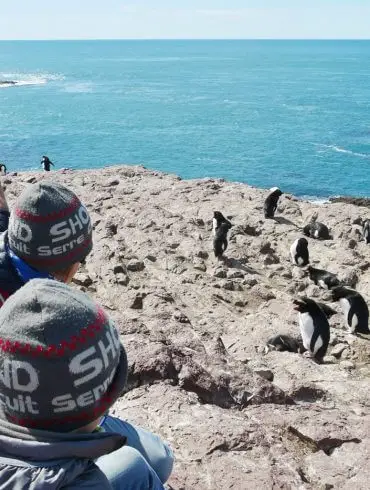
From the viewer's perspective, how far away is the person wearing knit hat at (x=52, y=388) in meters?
2.03

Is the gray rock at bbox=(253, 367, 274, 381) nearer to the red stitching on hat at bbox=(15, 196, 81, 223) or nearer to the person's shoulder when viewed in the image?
the red stitching on hat at bbox=(15, 196, 81, 223)

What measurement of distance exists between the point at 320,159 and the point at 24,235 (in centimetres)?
4658

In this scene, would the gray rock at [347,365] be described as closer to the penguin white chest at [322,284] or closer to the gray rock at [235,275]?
the penguin white chest at [322,284]

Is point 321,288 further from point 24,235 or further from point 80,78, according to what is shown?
point 80,78

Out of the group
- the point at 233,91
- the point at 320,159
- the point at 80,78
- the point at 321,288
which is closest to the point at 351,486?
the point at 321,288

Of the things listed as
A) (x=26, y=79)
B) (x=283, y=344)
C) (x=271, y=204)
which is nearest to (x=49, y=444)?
(x=283, y=344)

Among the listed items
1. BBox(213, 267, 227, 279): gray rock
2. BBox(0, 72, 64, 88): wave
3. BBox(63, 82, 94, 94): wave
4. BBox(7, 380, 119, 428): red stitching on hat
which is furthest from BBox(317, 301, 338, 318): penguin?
BBox(0, 72, 64, 88): wave

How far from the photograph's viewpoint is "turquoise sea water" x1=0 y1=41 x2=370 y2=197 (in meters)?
44.9

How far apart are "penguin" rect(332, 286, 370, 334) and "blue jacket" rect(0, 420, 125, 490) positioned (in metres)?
9.56

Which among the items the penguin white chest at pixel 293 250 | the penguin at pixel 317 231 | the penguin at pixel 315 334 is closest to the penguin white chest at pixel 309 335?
the penguin at pixel 315 334

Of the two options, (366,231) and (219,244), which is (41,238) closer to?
(219,244)

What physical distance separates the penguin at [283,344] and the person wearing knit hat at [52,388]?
706cm

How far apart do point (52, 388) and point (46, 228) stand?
1.59m

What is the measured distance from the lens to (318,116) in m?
66.4
